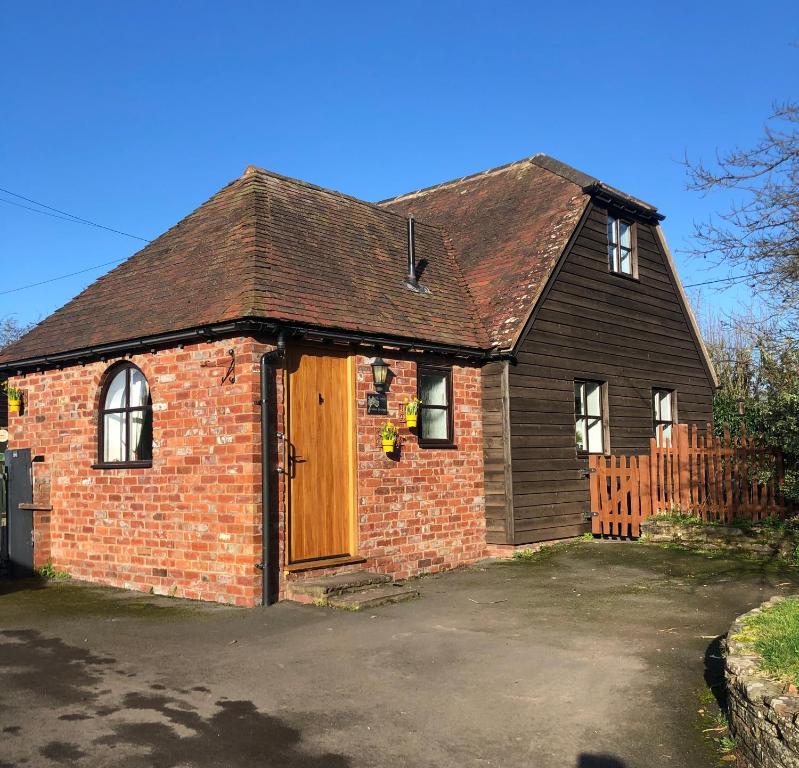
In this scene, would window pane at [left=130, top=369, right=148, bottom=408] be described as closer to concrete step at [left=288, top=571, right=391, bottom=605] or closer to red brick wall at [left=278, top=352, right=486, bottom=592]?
red brick wall at [left=278, top=352, right=486, bottom=592]

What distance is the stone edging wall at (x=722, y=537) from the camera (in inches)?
453

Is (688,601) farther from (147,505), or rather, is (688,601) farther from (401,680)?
(147,505)

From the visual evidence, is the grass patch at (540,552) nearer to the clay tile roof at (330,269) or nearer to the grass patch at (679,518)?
the grass patch at (679,518)

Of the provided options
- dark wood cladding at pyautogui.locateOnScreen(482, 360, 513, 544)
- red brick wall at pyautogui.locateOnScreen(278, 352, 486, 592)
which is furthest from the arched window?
dark wood cladding at pyautogui.locateOnScreen(482, 360, 513, 544)

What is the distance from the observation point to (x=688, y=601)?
902 cm

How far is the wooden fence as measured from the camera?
12.4m

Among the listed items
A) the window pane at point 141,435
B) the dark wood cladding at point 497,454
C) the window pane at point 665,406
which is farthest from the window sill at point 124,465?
the window pane at point 665,406

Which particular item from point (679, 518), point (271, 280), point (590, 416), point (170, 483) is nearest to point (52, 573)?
point (170, 483)

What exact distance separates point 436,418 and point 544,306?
9.42 feet

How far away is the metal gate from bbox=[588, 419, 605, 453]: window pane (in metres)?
9.19

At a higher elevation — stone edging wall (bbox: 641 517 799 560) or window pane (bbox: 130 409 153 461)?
window pane (bbox: 130 409 153 461)

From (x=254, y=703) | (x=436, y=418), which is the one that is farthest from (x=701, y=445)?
(x=254, y=703)

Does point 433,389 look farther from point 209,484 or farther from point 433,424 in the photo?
point 209,484

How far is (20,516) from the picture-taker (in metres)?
12.3
